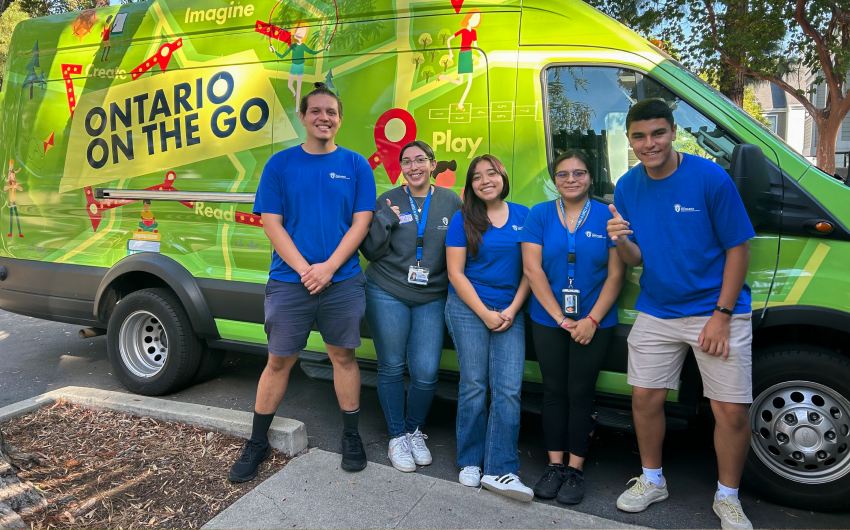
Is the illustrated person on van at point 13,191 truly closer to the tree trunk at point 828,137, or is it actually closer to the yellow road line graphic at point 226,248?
the yellow road line graphic at point 226,248

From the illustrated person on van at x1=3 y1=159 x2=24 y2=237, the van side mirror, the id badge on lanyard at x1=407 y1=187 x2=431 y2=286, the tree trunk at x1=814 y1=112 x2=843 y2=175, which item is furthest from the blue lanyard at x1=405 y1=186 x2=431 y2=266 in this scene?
the tree trunk at x1=814 y1=112 x2=843 y2=175

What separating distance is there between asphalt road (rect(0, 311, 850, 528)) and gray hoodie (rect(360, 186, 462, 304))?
1.02m

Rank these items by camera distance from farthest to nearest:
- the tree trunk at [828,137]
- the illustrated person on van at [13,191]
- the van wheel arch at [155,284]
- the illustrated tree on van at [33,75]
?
the tree trunk at [828,137] → the illustrated person on van at [13,191] → the illustrated tree on van at [33,75] → the van wheel arch at [155,284]

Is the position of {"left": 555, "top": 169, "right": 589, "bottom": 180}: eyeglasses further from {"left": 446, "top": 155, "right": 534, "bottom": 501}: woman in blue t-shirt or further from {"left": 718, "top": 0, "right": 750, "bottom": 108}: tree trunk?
{"left": 718, "top": 0, "right": 750, "bottom": 108}: tree trunk

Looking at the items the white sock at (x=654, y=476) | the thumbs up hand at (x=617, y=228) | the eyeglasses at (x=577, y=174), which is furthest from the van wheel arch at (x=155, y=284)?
the white sock at (x=654, y=476)

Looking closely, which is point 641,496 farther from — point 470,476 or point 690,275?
point 690,275

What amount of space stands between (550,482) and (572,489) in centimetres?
12

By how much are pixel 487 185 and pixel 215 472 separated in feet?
6.94

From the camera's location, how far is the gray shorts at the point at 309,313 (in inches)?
125

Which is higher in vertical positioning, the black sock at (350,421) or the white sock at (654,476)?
the black sock at (350,421)

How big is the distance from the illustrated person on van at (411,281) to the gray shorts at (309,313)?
0.19 m

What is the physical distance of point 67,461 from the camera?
10.5ft

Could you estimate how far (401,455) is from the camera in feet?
11.0

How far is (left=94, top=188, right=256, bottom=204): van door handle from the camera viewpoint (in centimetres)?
413
